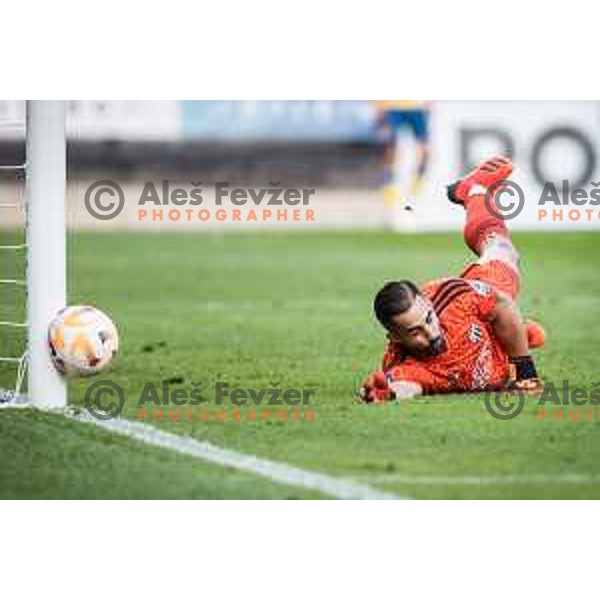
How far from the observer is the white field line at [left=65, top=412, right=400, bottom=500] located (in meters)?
5.31

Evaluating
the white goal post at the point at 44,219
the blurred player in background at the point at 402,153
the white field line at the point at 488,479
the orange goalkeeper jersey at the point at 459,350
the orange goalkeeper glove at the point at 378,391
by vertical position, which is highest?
the blurred player in background at the point at 402,153

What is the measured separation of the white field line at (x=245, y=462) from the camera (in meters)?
5.31

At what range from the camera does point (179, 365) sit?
7.68 metres

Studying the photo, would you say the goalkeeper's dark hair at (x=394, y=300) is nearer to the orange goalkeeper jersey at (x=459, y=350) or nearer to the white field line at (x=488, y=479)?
the orange goalkeeper jersey at (x=459, y=350)

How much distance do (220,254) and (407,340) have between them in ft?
24.5

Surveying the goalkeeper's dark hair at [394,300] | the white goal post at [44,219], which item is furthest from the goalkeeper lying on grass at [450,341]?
the white goal post at [44,219]

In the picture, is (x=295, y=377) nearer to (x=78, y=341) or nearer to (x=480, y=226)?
(x=480, y=226)

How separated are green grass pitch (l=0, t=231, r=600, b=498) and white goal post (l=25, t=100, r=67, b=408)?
0.38 meters

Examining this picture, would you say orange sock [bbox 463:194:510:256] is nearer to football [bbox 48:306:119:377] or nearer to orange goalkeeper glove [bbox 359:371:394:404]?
orange goalkeeper glove [bbox 359:371:394:404]

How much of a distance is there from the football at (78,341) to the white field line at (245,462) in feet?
0.63

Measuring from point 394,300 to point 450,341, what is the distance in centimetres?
31

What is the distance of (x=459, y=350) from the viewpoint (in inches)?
259

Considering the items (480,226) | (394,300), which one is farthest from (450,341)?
(480,226)

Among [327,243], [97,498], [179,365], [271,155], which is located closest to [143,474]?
[97,498]
